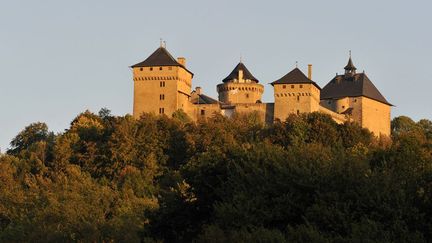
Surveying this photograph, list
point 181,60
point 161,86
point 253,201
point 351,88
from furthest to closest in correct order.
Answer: point 351,88 → point 181,60 → point 161,86 → point 253,201

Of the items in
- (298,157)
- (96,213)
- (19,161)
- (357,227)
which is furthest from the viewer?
(19,161)

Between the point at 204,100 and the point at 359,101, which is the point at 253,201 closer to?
the point at 204,100

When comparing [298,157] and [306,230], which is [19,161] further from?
[306,230]

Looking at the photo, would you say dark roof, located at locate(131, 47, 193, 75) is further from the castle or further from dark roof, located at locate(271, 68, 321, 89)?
dark roof, located at locate(271, 68, 321, 89)

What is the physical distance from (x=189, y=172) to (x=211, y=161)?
1.07 m

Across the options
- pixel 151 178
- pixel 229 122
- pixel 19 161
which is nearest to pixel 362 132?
pixel 229 122

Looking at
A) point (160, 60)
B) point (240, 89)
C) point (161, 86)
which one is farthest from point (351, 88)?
point (161, 86)

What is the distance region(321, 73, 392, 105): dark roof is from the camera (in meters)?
96.6

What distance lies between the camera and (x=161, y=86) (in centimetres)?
8800

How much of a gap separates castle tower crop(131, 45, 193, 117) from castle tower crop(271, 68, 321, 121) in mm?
7952

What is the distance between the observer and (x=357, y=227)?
3297 centimetres

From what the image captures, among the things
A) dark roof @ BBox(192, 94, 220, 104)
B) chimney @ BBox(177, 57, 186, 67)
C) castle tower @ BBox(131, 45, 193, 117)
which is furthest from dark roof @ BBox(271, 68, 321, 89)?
chimney @ BBox(177, 57, 186, 67)

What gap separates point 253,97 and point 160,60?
1190 cm

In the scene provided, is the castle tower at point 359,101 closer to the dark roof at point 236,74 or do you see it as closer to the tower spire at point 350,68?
the tower spire at point 350,68
